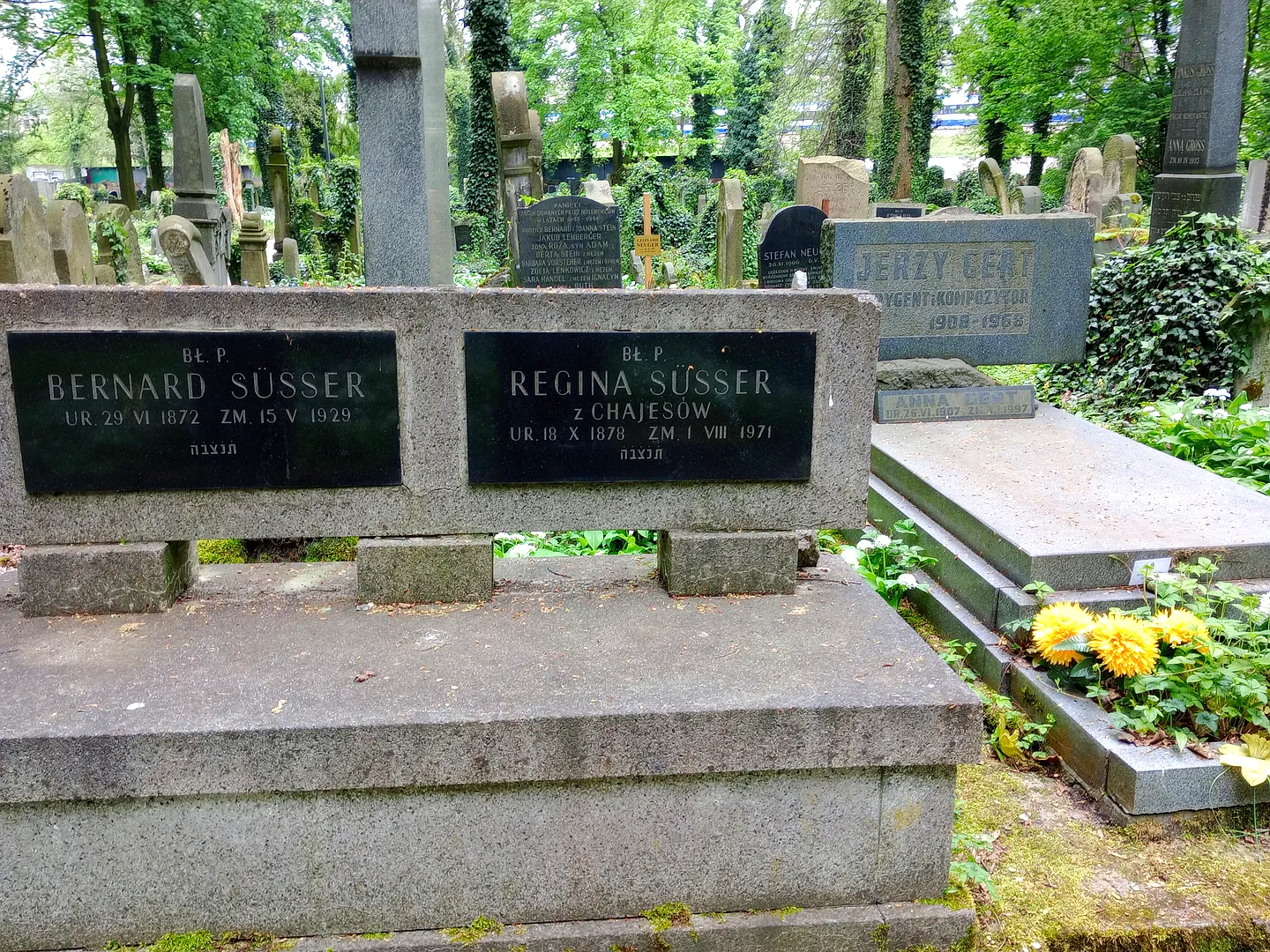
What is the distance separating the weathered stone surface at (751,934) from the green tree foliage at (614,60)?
1142 inches

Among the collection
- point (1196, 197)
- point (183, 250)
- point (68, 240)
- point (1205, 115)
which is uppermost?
point (1205, 115)

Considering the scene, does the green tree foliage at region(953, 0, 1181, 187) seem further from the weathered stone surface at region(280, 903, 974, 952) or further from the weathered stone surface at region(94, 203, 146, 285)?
the weathered stone surface at region(280, 903, 974, 952)

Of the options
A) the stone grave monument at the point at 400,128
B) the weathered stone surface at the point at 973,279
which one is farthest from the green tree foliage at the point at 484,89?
the stone grave monument at the point at 400,128

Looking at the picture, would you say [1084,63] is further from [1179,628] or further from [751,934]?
[751,934]

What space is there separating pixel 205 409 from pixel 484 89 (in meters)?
23.1

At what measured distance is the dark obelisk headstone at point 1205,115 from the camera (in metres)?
11.2

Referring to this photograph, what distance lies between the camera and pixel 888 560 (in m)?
4.88

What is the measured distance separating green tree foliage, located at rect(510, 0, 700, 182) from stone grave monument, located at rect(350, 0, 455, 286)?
25.9m

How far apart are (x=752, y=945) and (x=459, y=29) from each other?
46713 millimetres

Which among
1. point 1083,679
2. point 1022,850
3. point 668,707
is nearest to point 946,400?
point 1083,679

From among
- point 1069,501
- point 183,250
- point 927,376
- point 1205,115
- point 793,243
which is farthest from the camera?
point 183,250

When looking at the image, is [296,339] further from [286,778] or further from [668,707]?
[668,707]

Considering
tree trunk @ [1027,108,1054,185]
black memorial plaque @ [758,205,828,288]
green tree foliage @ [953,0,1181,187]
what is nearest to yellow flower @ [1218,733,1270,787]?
black memorial plaque @ [758,205,828,288]

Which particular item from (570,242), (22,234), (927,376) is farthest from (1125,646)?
(22,234)
